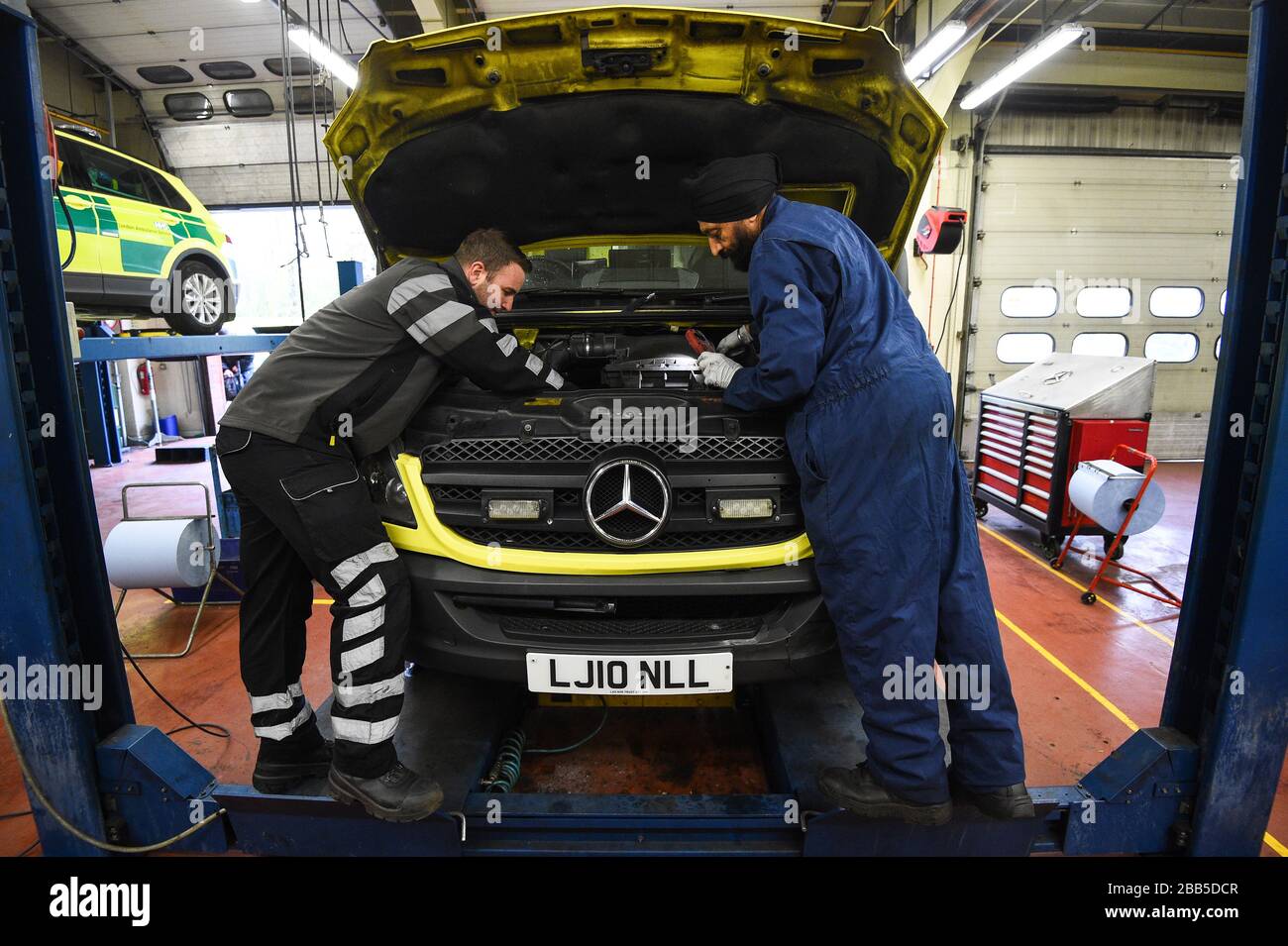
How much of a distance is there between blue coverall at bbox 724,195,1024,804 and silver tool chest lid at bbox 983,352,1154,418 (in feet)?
10.7

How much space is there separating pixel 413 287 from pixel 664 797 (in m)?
1.45

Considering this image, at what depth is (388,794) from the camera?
61.5 inches

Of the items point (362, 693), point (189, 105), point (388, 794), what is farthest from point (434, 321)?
point (189, 105)

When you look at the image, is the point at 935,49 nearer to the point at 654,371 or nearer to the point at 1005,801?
the point at 654,371

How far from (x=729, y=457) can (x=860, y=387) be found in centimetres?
36

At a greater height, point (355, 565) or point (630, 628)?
point (355, 565)

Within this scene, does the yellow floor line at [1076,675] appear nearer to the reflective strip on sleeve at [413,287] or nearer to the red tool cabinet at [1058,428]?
the red tool cabinet at [1058,428]

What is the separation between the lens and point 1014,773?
156cm

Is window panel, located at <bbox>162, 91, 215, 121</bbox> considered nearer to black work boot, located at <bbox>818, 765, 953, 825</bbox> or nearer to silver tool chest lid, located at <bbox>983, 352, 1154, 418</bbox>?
silver tool chest lid, located at <bbox>983, 352, 1154, 418</bbox>

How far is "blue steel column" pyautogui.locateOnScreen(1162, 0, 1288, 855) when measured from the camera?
1513mm

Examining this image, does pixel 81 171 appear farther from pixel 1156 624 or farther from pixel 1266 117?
pixel 1156 624

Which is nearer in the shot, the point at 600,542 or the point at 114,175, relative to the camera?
the point at 600,542

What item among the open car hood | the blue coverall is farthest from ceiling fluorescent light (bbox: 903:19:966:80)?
the blue coverall

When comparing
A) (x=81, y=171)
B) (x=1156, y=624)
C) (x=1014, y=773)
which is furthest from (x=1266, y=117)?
(x=81, y=171)
